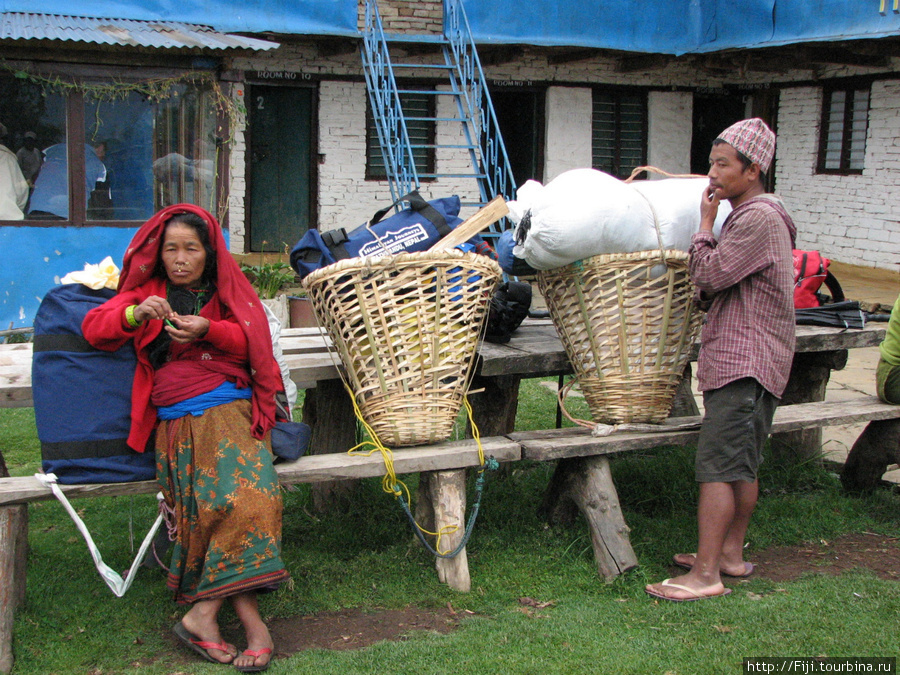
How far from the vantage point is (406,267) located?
10.2 ft

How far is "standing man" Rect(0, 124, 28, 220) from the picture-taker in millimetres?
8359

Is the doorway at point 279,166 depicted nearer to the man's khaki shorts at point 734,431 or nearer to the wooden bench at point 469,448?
the wooden bench at point 469,448

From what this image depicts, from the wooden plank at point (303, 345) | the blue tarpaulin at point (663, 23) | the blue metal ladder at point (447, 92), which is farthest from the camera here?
the blue tarpaulin at point (663, 23)

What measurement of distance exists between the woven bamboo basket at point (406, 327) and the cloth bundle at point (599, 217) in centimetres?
23

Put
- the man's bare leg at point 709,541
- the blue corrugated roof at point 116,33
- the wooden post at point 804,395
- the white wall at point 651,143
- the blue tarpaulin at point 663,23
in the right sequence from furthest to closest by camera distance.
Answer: the white wall at point 651,143, the blue tarpaulin at point 663,23, the blue corrugated roof at point 116,33, the wooden post at point 804,395, the man's bare leg at point 709,541

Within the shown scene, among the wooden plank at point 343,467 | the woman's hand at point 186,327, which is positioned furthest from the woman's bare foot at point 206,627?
the woman's hand at point 186,327

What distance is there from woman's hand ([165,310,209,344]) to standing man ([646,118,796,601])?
5.84 ft

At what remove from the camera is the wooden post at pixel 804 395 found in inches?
193

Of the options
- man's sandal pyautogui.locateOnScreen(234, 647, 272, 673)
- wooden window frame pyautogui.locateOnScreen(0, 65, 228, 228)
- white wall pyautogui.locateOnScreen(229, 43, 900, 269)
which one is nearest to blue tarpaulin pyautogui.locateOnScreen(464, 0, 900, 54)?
white wall pyautogui.locateOnScreen(229, 43, 900, 269)

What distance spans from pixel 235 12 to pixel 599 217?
7.39 m

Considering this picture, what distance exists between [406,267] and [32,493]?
1461 mm

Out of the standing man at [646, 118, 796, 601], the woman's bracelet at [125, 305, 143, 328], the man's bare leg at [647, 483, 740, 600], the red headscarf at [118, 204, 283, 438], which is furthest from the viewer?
the man's bare leg at [647, 483, 740, 600]

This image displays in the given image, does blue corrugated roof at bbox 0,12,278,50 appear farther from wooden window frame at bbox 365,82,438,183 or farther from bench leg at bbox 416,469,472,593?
bench leg at bbox 416,469,472,593

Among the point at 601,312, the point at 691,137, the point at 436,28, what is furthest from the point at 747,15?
the point at 601,312
